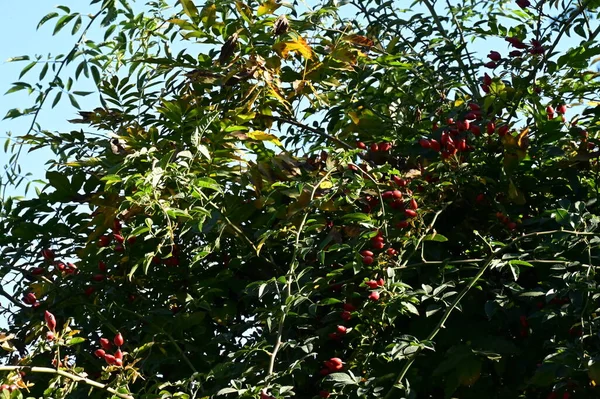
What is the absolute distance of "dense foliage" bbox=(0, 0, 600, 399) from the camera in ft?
7.44

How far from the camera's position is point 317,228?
2492 mm

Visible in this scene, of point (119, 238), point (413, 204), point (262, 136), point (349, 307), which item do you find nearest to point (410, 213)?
point (413, 204)

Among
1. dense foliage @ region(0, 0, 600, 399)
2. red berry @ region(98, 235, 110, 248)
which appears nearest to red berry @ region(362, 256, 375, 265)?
dense foliage @ region(0, 0, 600, 399)

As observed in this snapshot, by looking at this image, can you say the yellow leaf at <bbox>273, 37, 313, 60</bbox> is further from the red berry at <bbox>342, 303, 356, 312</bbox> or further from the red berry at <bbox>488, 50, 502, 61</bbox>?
the red berry at <bbox>342, 303, 356, 312</bbox>

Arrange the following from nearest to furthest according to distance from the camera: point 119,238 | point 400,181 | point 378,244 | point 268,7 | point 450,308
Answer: point 450,308, point 378,244, point 400,181, point 119,238, point 268,7

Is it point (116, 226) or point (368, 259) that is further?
point (116, 226)

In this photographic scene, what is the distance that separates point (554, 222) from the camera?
2.46 metres

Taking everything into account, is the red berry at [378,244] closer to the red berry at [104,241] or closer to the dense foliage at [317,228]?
the dense foliage at [317,228]

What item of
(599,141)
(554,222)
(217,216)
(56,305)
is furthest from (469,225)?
(56,305)

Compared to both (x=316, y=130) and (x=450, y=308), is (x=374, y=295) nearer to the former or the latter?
(x=450, y=308)

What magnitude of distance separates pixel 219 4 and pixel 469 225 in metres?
0.92

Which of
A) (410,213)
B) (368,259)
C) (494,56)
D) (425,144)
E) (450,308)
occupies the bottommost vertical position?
(450,308)

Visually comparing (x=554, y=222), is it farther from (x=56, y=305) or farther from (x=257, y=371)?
(x=56, y=305)

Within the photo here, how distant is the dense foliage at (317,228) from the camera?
2268 mm
